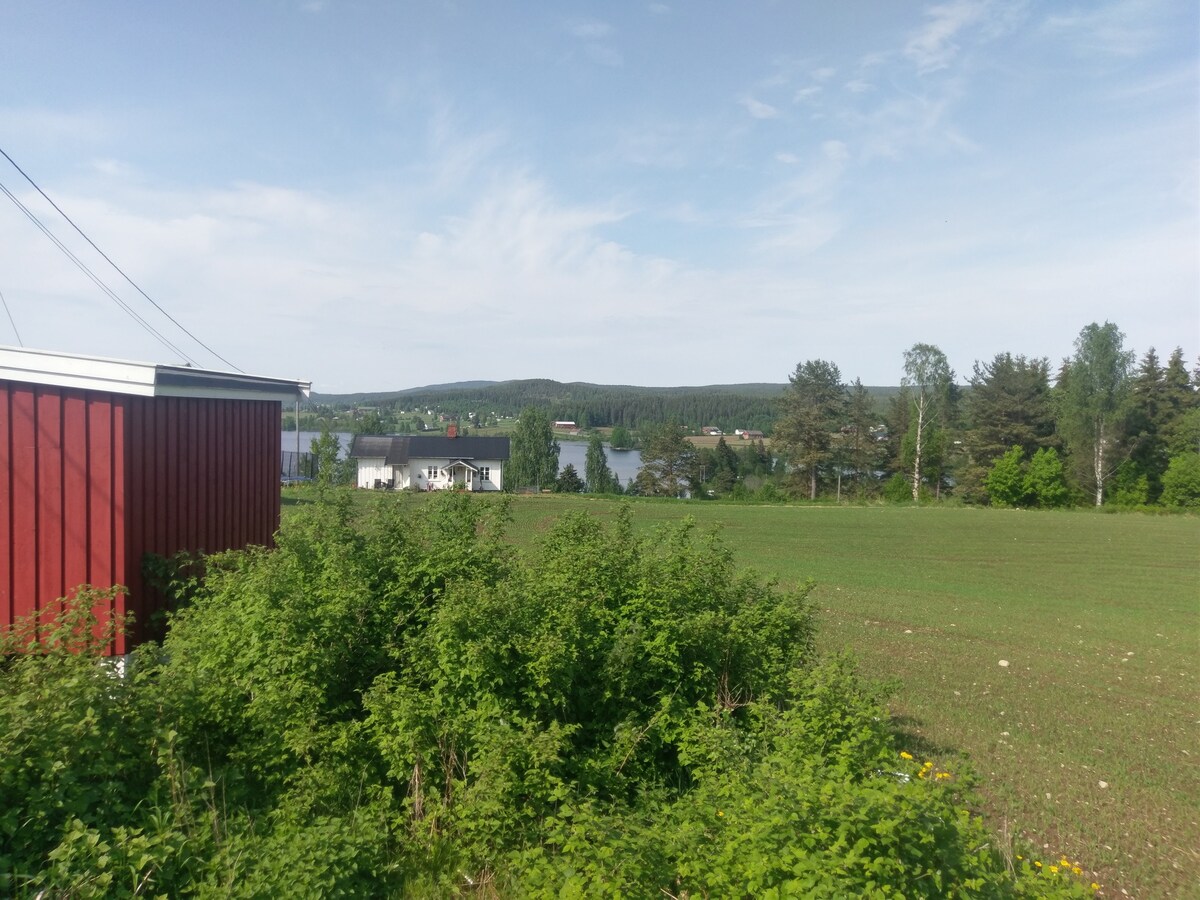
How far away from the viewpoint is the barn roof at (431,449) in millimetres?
67500

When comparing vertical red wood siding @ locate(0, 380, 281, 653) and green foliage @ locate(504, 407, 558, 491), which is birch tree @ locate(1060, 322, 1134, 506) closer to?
green foliage @ locate(504, 407, 558, 491)

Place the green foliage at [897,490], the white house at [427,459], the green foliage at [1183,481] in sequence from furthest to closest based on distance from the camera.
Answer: the white house at [427,459] → the green foliage at [897,490] → the green foliage at [1183,481]

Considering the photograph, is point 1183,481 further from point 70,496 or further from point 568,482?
point 70,496

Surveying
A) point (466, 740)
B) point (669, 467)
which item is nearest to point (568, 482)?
point (669, 467)

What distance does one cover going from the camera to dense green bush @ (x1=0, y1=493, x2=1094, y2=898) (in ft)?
13.6

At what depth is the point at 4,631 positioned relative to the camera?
7.21 meters

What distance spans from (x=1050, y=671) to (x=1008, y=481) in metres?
54.5

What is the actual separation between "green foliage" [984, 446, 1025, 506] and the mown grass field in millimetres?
29308

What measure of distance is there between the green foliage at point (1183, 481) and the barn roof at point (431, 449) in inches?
1930

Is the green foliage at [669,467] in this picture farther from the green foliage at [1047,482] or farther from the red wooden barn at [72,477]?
the red wooden barn at [72,477]

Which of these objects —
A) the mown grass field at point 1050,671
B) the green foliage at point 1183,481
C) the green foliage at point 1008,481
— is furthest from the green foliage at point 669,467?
the mown grass field at point 1050,671

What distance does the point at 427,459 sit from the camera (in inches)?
2657

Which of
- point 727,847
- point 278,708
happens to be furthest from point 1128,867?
point 278,708

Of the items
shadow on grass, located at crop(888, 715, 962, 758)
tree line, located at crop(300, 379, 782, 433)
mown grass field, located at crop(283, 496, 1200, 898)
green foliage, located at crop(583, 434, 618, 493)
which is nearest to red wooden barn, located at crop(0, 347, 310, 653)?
mown grass field, located at crop(283, 496, 1200, 898)
